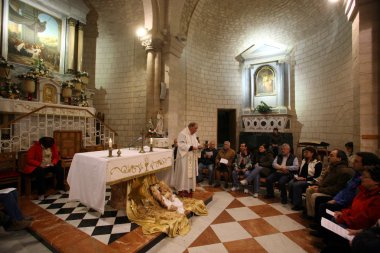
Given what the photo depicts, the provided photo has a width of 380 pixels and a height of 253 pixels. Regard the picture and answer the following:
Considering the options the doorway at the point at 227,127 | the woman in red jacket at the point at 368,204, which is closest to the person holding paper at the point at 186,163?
the woman in red jacket at the point at 368,204

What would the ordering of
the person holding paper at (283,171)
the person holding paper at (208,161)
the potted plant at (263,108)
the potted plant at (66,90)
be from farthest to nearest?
the potted plant at (263,108) < the potted plant at (66,90) < the person holding paper at (208,161) < the person holding paper at (283,171)

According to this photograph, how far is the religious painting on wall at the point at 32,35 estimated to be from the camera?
716 centimetres

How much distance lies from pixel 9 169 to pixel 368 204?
637 cm

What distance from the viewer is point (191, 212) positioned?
374 centimetres

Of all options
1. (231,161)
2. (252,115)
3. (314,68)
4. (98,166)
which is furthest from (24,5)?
(314,68)

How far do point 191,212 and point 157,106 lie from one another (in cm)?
465

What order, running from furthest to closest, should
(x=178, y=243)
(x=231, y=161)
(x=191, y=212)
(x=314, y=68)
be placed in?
(x=314, y=68) < (x=231, y=161) < (x=191, y=212) < (x=178, y=243)

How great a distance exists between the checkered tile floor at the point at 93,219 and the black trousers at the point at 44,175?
1.01 ft

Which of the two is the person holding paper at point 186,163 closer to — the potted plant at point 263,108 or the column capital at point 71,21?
the potted plant at point 263,108

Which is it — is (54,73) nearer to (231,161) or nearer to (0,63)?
(0,63)

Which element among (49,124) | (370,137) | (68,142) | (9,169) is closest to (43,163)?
(9,169)

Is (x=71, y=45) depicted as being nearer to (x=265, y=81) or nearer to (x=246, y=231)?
(x=265, y=81)

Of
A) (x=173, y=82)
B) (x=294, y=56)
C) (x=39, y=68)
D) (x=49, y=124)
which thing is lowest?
(x=49, y=124)

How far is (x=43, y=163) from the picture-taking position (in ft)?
14.8
